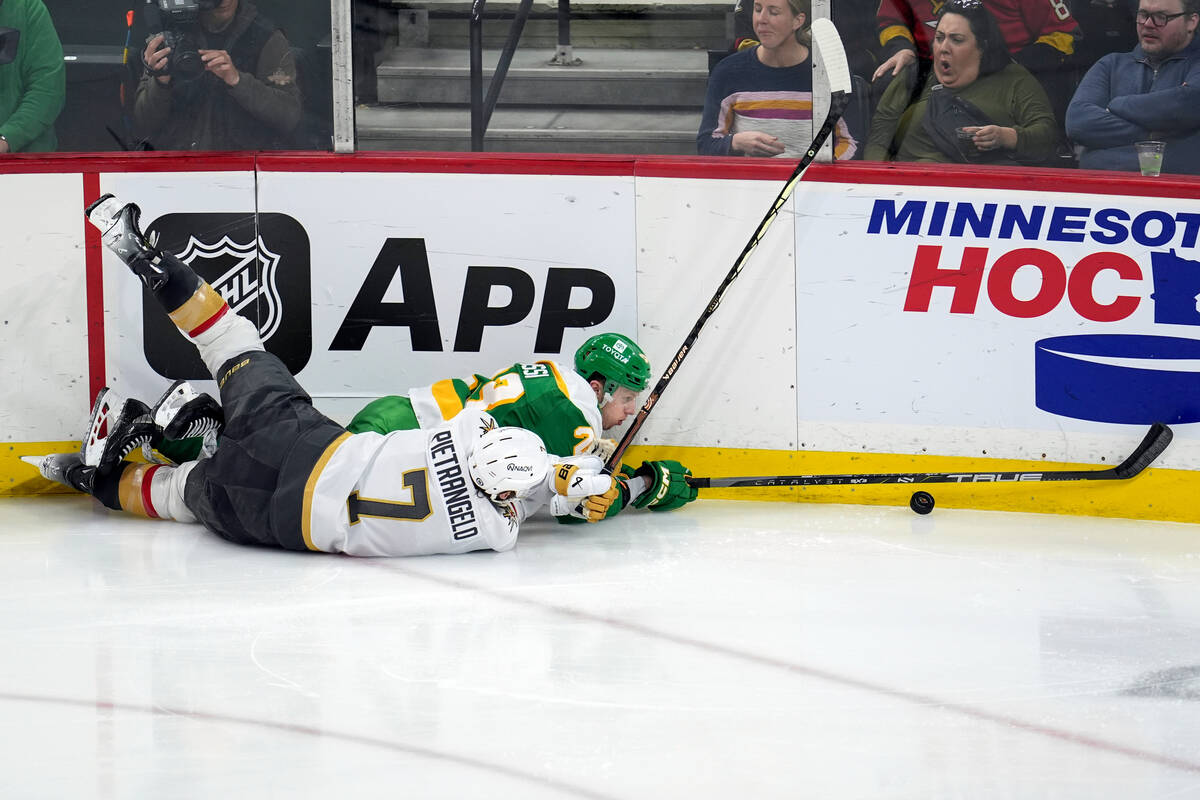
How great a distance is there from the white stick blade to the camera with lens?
2000 millimetres

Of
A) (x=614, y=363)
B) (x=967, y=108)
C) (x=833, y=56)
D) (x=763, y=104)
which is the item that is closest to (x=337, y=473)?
(x=614, y=363)

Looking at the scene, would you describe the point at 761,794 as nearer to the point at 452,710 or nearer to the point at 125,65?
the point at 452,710

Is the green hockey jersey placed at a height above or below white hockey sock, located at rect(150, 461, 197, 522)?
above

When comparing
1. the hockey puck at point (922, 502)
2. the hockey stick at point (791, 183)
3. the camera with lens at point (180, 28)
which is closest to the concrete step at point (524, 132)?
the hockey stick at point (791, 183)

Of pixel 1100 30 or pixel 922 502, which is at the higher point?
pixel 1100 30

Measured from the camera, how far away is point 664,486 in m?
4.20

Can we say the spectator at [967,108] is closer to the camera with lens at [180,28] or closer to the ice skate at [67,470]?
the camera with lens at [180,28]

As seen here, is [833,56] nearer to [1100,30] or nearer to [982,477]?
[1100,30]

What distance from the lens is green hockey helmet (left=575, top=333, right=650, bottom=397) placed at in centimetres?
407

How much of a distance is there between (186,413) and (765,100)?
2.16 meters

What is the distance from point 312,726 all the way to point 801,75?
2.83m

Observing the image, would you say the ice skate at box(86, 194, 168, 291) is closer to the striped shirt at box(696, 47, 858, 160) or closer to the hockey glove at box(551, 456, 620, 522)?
the hockey glove at box(551, 456, 620, 522)

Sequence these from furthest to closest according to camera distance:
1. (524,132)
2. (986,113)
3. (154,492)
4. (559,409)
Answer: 1. (524,132)
2. (986,113)
3. (154,492)
4. (559,409)

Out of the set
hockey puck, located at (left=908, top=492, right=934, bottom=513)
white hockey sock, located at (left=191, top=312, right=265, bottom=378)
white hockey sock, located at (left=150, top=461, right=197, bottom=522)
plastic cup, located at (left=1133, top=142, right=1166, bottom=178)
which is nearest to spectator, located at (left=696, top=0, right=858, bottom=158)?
plastic cup, located at (left=1133, top=142, right=1166, bottom=178)
